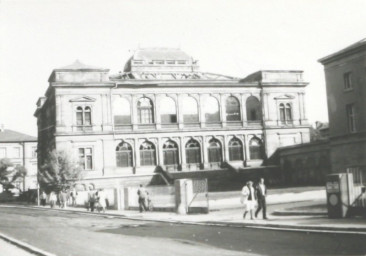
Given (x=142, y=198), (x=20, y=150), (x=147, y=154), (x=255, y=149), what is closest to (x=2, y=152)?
(x=20, y=150)

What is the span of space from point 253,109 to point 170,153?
12266 millimetres

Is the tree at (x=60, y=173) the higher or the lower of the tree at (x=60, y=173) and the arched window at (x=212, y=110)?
the lower

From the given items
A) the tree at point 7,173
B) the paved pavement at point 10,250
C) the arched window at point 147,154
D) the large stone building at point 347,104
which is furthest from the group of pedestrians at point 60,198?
the tree at point 7,173

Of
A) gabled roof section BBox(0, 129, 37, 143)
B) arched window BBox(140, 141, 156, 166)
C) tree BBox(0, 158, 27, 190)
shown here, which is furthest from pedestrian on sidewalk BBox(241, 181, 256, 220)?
gabled roof section BBox(0, 129, 37, 143)

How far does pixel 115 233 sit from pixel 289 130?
158 ft

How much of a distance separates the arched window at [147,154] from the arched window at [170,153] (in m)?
1.37

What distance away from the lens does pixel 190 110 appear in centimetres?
6184

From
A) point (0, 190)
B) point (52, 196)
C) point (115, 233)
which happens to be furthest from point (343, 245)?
point (0, 190)

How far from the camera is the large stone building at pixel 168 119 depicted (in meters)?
56.8

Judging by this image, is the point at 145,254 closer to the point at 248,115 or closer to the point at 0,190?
the point at 248,115

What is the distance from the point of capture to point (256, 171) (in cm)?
5769

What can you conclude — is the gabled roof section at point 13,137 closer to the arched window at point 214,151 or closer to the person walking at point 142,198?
the arched window at point 214,151

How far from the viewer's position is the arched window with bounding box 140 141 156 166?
194 ft

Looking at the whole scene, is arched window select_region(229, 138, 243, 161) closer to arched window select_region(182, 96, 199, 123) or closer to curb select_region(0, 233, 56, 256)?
arched window select_region(182, 96, 199, 123)
